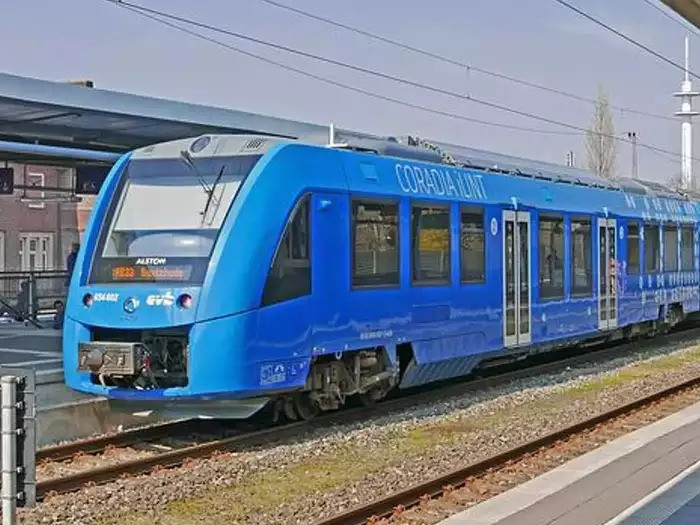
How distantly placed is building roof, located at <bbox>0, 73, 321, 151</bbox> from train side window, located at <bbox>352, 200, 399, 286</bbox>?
13.9 ft

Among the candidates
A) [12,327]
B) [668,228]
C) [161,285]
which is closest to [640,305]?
[668,228]

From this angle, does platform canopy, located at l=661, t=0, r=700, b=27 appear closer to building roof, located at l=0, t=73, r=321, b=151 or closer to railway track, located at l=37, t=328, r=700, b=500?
railway track, located at l=37, t=328, r=700, b=500

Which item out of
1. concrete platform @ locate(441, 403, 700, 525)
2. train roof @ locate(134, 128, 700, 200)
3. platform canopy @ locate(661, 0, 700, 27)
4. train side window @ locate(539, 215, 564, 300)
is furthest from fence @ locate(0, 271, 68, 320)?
platform canopy @ locate(661, 0, 700, 27)

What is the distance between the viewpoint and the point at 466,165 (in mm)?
16438

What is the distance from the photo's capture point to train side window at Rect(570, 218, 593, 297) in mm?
19312

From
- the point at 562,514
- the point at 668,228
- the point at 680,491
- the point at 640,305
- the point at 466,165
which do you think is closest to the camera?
the point at 562,514

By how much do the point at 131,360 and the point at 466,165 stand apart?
670 cm

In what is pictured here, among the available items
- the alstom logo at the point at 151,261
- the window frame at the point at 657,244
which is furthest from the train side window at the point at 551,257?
the alstom logo at the point at 151,261

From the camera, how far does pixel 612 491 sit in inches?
357

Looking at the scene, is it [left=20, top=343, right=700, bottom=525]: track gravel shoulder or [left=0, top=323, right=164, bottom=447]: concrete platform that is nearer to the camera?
[left=20, top=343, right=700, bottom=525]: track gravel shoulder

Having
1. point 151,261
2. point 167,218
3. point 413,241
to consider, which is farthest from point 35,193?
point 151,261

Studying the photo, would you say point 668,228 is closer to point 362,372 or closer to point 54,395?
point 362,372

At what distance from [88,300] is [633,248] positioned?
43.4ft

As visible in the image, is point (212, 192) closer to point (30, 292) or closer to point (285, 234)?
point (285, 234)
